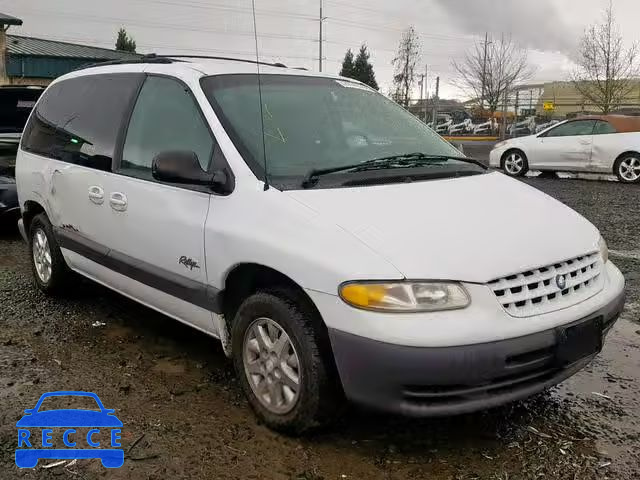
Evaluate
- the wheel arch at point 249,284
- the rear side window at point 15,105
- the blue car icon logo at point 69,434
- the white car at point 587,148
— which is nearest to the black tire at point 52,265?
the blue car icon logo at point 69,434

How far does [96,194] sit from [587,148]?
12.2 metres

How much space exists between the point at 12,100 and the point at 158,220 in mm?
5945

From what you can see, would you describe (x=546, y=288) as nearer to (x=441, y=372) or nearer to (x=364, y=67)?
(x=441, y=372)

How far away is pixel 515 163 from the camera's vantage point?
1510 centimetres

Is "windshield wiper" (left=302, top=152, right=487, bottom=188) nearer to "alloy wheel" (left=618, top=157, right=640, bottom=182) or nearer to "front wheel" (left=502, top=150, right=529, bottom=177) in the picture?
"alloy wheel" (left=618, top=157, right=640, bottom=182)

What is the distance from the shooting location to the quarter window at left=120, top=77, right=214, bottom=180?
362cm

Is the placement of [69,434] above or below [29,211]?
below

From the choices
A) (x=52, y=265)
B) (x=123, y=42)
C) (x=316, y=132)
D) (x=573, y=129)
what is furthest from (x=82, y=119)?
(x=123, y=42)

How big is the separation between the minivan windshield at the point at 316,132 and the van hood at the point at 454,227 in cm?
21

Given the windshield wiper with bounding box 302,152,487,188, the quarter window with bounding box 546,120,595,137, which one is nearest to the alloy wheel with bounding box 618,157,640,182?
the quarter window with bounding box 546,120,595,137

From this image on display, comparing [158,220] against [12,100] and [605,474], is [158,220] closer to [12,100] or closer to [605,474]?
[605,474]

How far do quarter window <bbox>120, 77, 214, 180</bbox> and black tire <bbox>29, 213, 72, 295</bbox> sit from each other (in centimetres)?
138

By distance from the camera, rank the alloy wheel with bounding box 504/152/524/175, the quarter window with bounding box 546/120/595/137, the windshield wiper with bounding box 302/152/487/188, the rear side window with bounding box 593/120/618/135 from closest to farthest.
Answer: the windshield wiper with bounding box 302/152/487/188 → the rear side window with bounding box 593/120/618/135 → the quarter window with bounding box 546/120/595/137 → the alloy wheel with bounding box 504/152/524/175

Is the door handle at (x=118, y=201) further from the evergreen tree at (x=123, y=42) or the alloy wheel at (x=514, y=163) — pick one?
the evergreen tree at (x=123, y=42)
